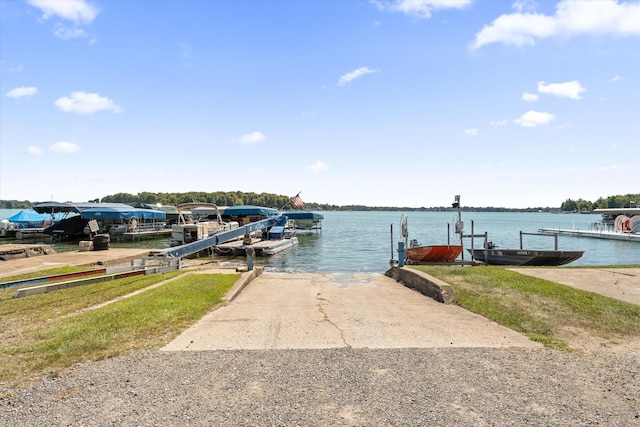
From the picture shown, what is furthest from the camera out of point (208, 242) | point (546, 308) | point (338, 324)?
point (208, 242)

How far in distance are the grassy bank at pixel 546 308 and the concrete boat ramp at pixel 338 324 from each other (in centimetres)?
44

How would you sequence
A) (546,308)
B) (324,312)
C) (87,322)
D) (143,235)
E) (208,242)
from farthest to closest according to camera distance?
1. (143,235)
2. (208,242)
3. (324,312)
4. (546,308)
5. (87,322)

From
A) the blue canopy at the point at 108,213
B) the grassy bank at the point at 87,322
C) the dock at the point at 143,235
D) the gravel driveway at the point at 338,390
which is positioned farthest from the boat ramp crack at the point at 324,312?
the blue canopy at the point at 108,213

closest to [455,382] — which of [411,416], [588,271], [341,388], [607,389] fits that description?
[411,416]

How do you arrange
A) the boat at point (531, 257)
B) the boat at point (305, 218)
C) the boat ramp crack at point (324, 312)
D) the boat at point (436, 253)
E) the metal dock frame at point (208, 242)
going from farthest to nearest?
1. the boat at point (305, 218)
2. the boat at point (531, 257)
3. the boat at point (436, 253)
4. the metal dock frame at point (208, 242)
5. the boat ramp crack at point (324, 312)

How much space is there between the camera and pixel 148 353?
6117mm

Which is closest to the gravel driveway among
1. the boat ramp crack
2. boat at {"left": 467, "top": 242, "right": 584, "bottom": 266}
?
the boat ramp crack

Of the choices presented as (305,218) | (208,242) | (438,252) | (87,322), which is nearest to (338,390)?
(87,322)

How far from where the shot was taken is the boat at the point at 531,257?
73.3 feet

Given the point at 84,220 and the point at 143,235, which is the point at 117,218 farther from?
the point at 143,235

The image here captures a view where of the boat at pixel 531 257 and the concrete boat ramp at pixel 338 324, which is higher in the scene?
the concrete boat ramp at pixel 338 324

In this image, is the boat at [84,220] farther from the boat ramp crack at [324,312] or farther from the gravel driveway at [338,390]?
the gravel driveway at [338,390]

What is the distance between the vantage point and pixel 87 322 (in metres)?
7.37

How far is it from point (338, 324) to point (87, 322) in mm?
4953
